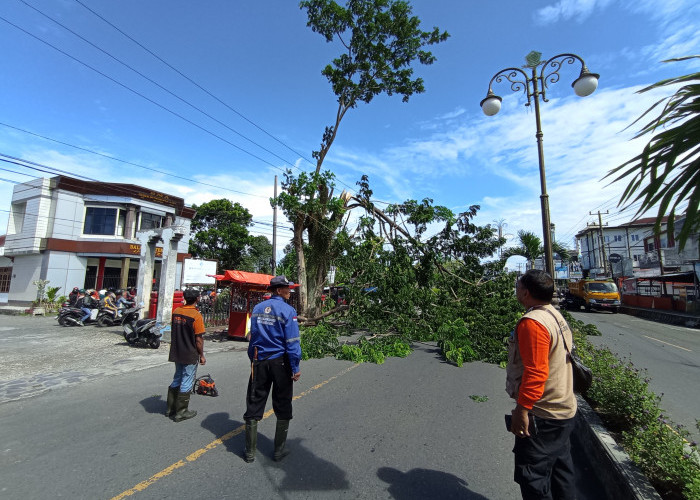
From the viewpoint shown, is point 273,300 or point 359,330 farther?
point 359,330

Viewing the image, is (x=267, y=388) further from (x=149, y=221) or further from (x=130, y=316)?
(x=149, y=221)

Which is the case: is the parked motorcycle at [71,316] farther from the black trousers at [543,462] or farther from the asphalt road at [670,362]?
the asphalt road at [670,362]

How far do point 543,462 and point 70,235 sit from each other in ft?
88.4

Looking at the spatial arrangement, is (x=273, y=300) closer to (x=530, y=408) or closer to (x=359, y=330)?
(x=530, y=408)

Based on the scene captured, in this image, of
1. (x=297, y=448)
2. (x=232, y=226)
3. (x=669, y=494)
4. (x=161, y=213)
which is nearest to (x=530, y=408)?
(x=669, y=494)

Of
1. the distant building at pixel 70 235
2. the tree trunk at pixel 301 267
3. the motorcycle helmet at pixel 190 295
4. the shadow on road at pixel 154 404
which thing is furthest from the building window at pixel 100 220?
the motorcycle helmet at pixel 190 295

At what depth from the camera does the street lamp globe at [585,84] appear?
23.2ft

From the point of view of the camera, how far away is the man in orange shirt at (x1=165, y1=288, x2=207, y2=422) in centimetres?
462

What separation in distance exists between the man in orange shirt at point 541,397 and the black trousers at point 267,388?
2159mm

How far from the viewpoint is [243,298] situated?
12078 millimetres

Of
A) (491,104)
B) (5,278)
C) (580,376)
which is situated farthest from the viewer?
(5,278)

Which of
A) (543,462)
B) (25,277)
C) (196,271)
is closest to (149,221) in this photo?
(25,277)

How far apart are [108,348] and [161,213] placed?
60.7 feet

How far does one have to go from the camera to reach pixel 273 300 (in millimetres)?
3906
